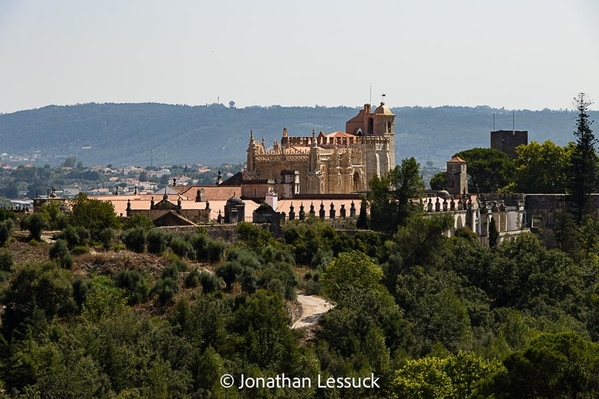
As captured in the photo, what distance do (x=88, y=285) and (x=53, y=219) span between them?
1286 centimetres

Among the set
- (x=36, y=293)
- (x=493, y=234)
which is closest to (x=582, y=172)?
(x=493, y=234)

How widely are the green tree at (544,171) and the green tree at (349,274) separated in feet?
133

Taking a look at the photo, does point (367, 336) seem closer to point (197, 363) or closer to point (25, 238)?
point (197, 363)

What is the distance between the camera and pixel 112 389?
41.6 m

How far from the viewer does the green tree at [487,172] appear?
4001 inches

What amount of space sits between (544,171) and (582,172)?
43.5 ft

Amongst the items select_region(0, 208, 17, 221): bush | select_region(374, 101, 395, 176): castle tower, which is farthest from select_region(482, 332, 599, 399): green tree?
select_region(374, 101, 395, 176): castle tower

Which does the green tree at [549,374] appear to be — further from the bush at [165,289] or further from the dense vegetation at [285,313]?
the bush at [165,289]

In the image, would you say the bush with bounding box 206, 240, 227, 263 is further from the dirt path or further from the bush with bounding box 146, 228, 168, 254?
the dirt path

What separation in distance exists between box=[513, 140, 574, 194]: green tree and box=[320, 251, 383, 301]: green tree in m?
40.6

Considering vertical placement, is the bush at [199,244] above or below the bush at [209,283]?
above

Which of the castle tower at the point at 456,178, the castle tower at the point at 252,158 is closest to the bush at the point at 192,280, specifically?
the castle tower at the point at 252,158

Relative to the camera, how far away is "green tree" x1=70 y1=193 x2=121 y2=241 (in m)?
61.1

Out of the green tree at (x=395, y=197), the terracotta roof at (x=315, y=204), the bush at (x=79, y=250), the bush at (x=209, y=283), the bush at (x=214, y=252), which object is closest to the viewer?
the bush at (x=209, y=283)
